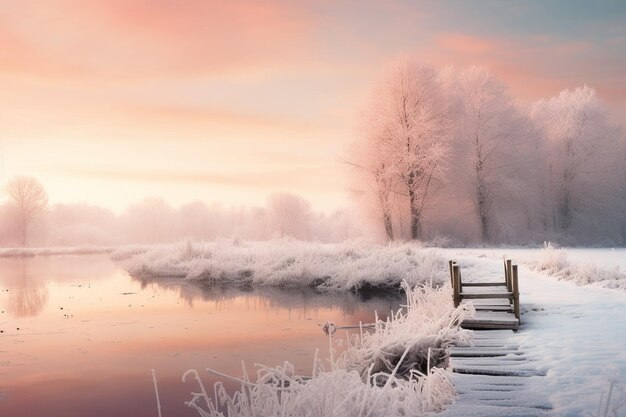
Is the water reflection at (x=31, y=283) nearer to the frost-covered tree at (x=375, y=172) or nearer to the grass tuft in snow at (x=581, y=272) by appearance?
the grass tuft in snow at (x=581, y=272)

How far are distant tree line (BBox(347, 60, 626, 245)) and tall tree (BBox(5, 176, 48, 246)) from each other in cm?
4169

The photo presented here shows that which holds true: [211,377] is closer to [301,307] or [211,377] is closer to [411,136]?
[301,307]

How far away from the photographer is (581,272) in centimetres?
1522

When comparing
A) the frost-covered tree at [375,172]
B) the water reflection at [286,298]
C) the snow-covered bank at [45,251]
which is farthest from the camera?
the snow-covered bank at [45,251]

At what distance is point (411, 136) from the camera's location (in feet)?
109

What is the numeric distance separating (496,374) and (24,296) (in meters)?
18.8

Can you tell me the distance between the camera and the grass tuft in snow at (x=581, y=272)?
1416 cm

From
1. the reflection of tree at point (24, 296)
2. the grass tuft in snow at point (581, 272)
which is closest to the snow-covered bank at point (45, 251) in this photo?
the reflection of tree at point (24, 296)

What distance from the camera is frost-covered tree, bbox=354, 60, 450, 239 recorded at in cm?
3331

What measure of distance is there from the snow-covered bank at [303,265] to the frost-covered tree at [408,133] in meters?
6.76

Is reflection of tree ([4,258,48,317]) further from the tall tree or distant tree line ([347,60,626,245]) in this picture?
the tall tree

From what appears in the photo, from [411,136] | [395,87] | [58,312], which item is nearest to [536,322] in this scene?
[58,312]

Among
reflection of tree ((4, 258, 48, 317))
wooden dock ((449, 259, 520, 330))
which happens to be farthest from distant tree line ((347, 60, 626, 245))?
wooden dock ((449, 259, 520, 330))

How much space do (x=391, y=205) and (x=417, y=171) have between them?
2.55 metres
